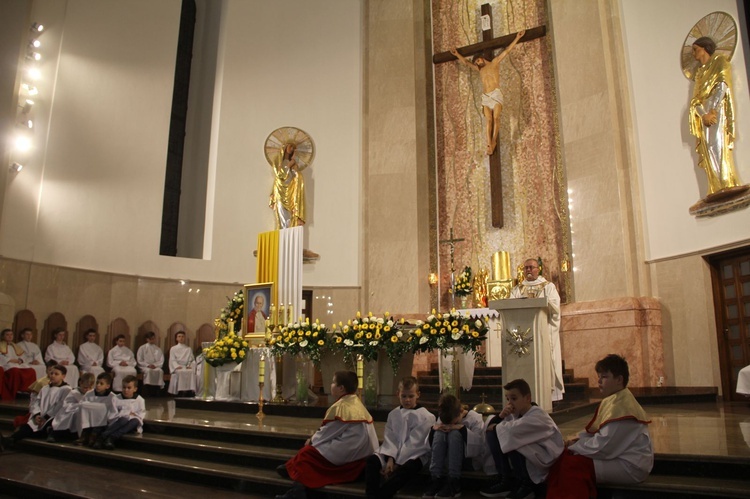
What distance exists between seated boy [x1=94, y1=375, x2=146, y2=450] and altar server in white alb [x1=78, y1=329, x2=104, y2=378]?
452 cm

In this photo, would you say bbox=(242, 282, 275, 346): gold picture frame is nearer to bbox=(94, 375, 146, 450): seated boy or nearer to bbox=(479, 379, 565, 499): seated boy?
bbox=(94, 375, 146, 450): seated boy

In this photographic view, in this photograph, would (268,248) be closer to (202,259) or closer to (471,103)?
(202,259)

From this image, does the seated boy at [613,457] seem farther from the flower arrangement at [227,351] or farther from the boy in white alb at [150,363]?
the boy in white alb at [150,363]

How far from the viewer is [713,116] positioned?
31.8 ft

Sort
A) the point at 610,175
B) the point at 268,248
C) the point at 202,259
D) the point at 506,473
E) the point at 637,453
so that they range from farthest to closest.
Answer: the point at 202,259, the point at 610,175, the point at 268,248, the point at 506,473, the point at 637,453

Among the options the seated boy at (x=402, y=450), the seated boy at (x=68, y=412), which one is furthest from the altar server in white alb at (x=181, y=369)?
the seated boy at (x=402, y=450)

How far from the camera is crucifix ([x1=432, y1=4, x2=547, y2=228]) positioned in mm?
12648

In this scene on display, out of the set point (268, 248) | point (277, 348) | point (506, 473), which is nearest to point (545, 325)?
point (506, 473)

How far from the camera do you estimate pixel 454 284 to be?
12.2 metres

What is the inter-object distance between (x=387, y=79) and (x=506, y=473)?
1083 centimetres

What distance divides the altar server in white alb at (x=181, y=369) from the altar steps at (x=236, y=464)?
14.2 ft

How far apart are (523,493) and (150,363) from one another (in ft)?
31.0

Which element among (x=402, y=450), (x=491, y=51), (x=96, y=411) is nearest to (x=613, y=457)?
(x=402, y=450)

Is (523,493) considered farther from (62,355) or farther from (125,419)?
(62,355)
